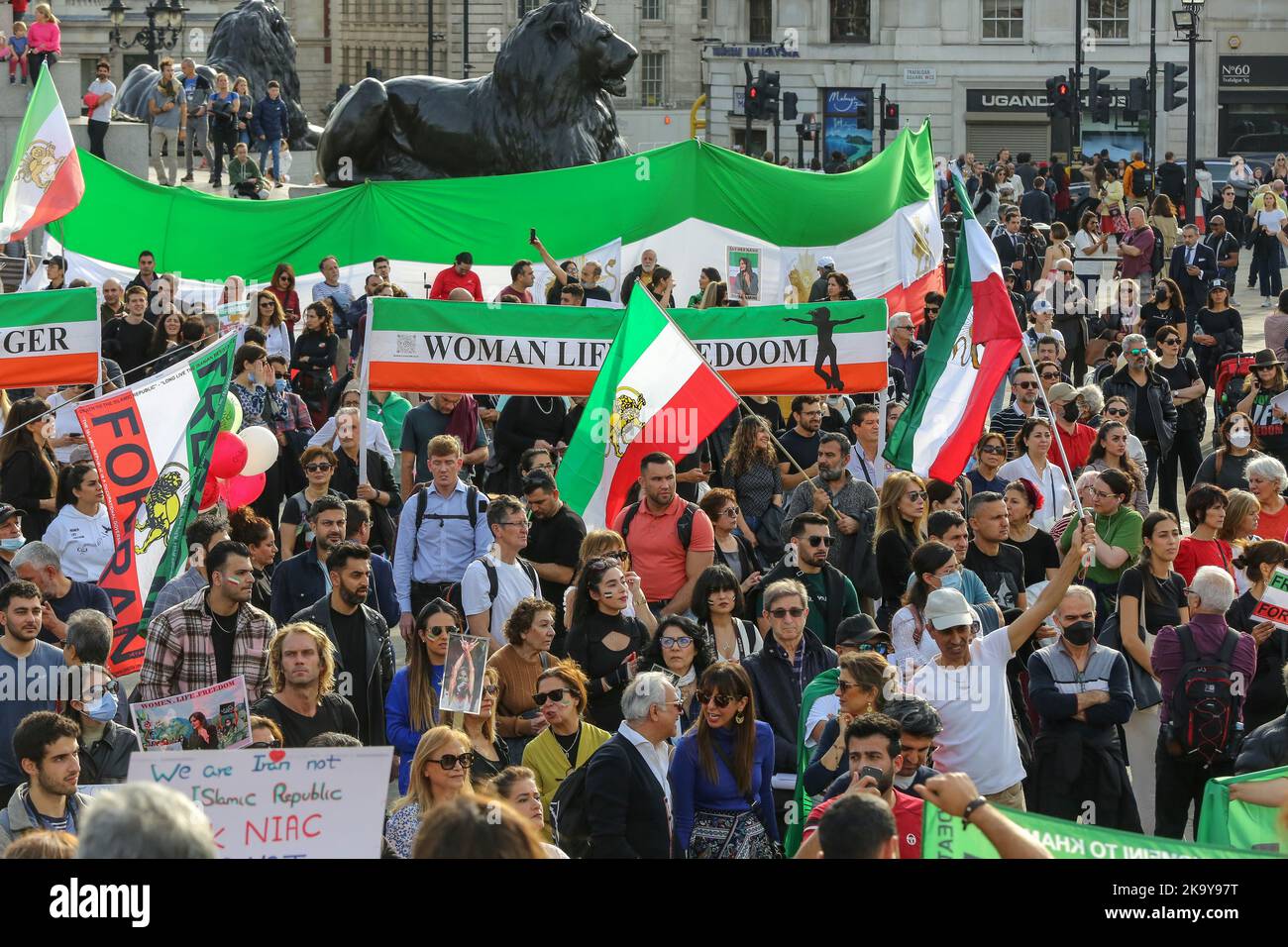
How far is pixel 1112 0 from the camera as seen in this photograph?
61250 mm

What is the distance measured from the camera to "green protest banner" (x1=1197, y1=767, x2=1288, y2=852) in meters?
6.46

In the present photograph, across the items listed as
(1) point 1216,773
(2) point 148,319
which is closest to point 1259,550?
(1) point 1216,773

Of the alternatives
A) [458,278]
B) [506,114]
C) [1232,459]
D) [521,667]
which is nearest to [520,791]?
[521,667]

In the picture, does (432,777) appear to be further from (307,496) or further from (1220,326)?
(1220,326)

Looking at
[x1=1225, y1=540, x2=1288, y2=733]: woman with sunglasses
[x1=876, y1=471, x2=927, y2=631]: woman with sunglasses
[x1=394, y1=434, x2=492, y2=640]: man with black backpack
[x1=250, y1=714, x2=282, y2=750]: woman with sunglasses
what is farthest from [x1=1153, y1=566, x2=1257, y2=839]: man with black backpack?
[x1=250, y1=714, x2=282, y2=750]: woman with sunglasses

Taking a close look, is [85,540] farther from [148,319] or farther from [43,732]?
[148,319]

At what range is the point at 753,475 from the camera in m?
11.1

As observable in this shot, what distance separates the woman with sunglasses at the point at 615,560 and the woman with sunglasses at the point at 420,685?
0.81 m

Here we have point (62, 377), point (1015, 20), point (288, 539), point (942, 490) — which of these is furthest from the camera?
point (1015, 20)

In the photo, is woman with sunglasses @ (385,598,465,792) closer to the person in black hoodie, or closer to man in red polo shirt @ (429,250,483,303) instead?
the person in black hoodie

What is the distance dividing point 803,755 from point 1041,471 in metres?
4.37

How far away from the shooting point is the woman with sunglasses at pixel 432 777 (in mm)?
6750
